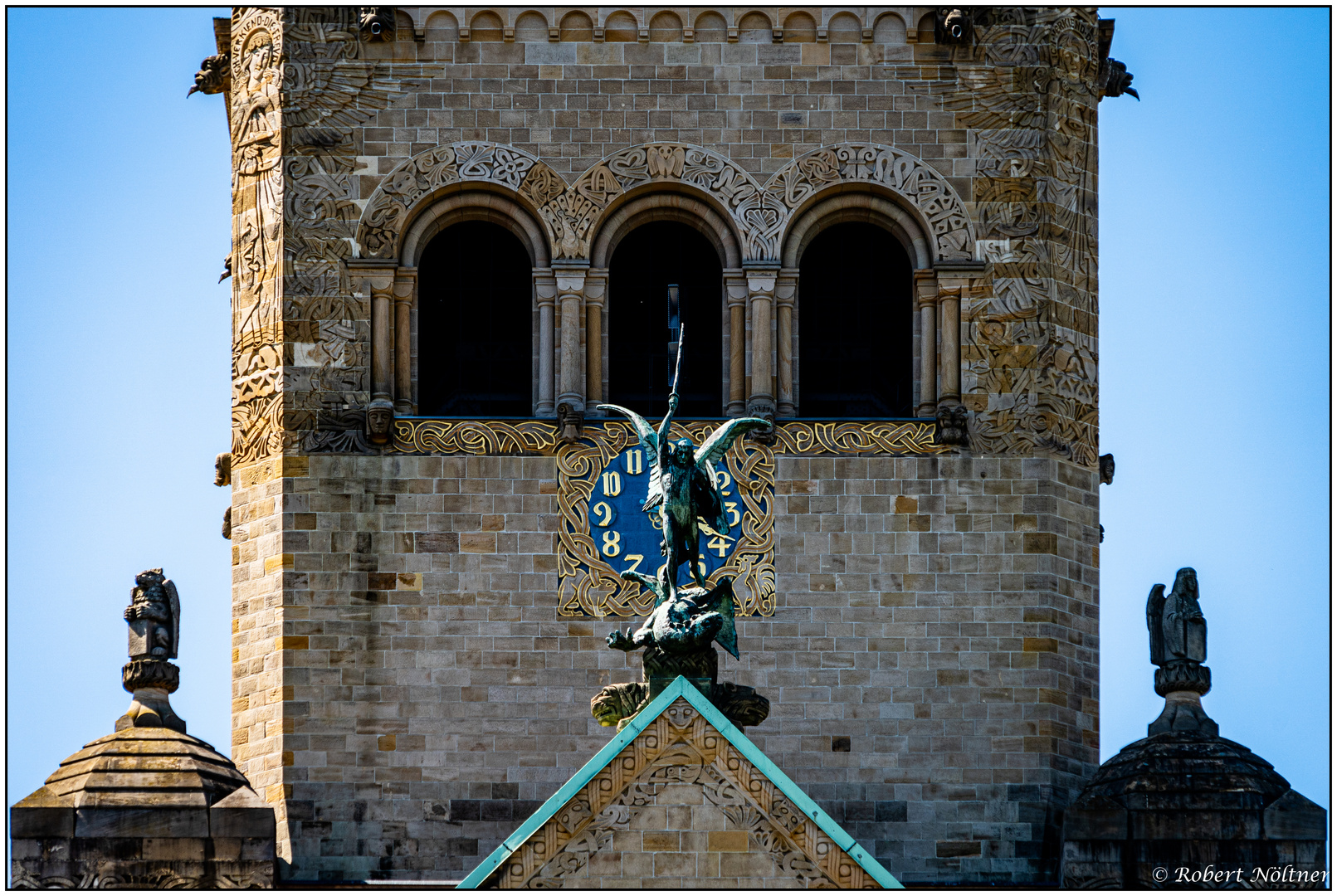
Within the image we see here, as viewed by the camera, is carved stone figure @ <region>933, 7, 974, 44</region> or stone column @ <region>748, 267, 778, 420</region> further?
carved stone figure @ <region>933, 7, 974, 44</region>

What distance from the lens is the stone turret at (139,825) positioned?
46219 mm

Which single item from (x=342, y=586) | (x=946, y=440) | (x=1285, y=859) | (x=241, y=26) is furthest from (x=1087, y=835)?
(x=241, y=26)

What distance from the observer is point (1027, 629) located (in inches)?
1975

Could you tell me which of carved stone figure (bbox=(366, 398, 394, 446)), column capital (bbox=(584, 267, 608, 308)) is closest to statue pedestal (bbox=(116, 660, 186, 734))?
carved stone figure (bbox=(366, 398, 394, 446))

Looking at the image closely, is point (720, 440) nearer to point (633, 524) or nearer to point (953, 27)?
point (633, 524)

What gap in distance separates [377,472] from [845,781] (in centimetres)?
620

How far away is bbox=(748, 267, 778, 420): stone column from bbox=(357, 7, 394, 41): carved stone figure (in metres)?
5.00

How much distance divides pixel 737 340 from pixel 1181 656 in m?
6.42

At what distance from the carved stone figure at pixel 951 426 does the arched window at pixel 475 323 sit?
4.60 metres

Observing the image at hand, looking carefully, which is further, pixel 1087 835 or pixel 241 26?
pixel 241 26

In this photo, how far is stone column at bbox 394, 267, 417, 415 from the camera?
51219 mm

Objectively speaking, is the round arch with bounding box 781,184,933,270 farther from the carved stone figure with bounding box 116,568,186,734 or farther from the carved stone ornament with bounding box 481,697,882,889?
the carved stone ornament with bounding box 481,697,882,889

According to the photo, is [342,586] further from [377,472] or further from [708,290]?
[708,290]

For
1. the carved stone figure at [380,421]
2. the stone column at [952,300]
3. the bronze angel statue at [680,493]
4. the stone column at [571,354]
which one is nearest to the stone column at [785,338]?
the stone column at [952,300]
